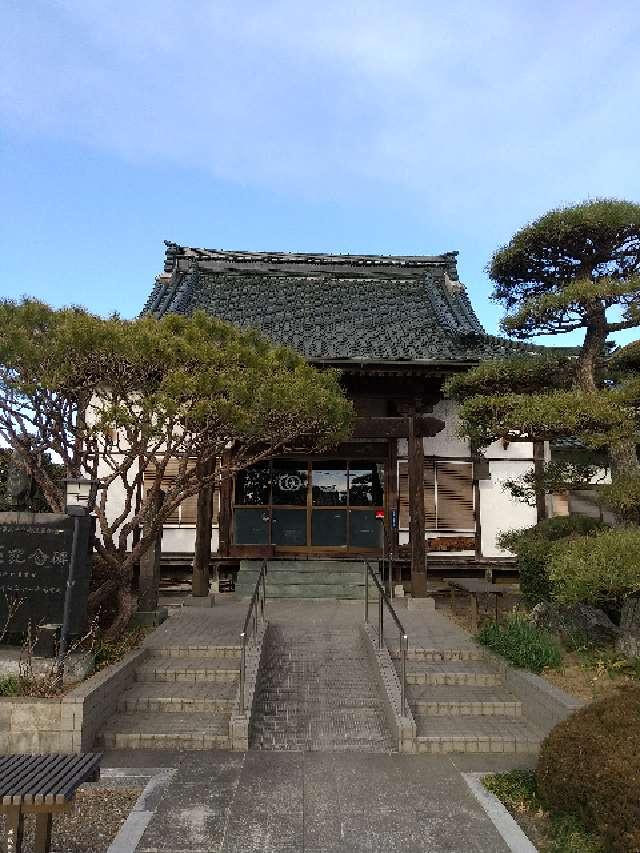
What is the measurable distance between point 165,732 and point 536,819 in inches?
152

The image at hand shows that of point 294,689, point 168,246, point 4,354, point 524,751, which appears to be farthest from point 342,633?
point 168,246

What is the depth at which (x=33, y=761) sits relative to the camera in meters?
4.54

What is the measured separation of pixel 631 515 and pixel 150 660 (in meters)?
6.74

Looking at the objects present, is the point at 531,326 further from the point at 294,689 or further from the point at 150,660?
the point at 150,660

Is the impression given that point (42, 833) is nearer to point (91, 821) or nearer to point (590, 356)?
point (91, 821)

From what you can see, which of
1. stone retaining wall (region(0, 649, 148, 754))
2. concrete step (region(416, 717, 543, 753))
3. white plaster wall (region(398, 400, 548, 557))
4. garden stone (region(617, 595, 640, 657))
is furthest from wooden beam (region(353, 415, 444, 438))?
stone retaining wall (region(0, 649, 148, 754))

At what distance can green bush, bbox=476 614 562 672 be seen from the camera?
7688 millimetres

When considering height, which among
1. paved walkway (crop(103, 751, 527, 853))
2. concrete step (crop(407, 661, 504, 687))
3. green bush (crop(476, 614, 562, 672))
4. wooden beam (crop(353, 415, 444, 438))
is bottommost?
paved walkway (crop(103, 751, 527, 853))

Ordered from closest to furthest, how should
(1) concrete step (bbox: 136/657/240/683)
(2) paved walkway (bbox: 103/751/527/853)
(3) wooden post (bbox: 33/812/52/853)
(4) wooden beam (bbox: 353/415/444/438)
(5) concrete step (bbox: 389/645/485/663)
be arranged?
(3) wooden post (bbox: 33/812/52/853), (2) paved walkway (bbox: 103/751/527/853), (1) concrete step (bbox: 136/657/240/683), (5) concrete step (bbox: 389/645/485/663), (4) wooden beam (bbox: 353/415/444/438)

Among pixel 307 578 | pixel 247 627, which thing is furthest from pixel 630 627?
pixel 307 578

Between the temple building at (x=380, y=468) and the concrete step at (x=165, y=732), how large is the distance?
6617 mm

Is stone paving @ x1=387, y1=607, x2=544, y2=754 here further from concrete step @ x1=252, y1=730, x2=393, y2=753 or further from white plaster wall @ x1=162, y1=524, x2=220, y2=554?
white plaster wall @ x1=162, y1=524, x2=220, y2=554

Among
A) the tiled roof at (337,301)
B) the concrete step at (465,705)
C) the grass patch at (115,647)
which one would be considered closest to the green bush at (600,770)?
the concrete step at (465,705)

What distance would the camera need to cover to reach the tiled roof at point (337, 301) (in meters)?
13.6
